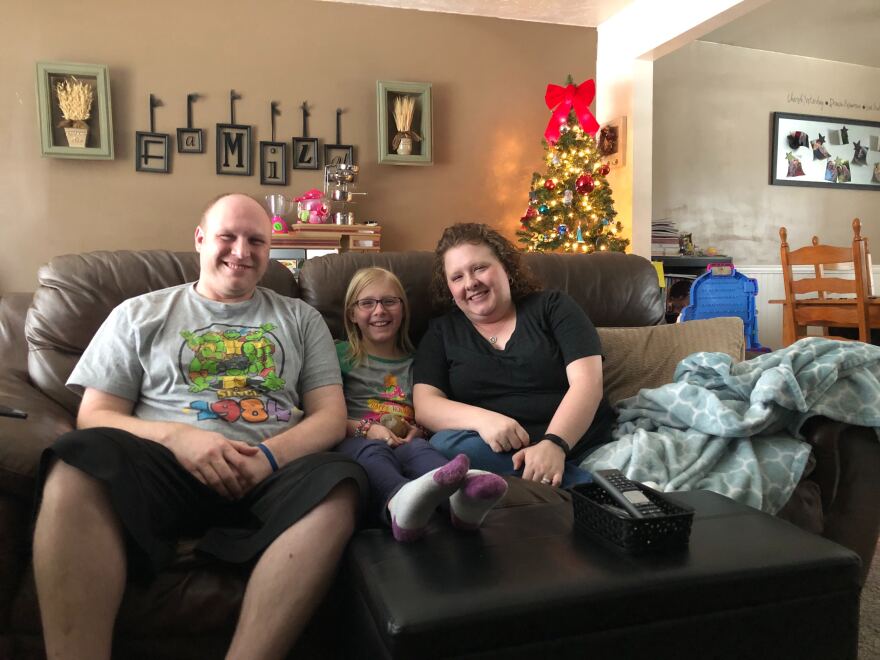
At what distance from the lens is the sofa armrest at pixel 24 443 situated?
3.66 ft

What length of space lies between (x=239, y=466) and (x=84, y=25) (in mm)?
3810

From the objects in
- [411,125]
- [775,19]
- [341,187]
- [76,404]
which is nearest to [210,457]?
[76,404]

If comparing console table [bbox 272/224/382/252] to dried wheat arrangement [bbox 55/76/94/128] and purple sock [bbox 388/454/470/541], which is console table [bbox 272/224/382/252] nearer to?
dried wheat arrangement [bbox 55/76/94/128]

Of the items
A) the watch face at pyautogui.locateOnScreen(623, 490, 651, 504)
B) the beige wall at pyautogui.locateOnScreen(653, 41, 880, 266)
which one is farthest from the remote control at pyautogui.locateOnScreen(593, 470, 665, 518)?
A: the beige wall at pyautogui.locateOnScreen(653, 41, 880, 266)

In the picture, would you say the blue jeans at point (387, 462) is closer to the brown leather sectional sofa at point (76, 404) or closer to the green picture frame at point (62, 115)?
the brown leather sectional sofa at point (76, 404)

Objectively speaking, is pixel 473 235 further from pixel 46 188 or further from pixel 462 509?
pixel 46 188

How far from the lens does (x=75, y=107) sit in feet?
12.4

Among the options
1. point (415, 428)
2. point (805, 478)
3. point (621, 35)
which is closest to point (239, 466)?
point (415, 428)

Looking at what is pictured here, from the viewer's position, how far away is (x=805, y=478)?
4.71 feet

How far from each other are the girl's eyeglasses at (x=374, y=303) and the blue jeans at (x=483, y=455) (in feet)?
1.40

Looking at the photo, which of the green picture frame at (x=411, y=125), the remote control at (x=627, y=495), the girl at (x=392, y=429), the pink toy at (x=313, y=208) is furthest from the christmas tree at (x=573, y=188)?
the remote control at (x=627, y=495)

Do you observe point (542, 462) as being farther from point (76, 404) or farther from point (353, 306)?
point (76, 404)

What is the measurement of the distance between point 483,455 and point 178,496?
0.66 meters

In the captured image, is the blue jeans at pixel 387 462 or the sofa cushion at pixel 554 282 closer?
the blue jeans at pixel 387 462
